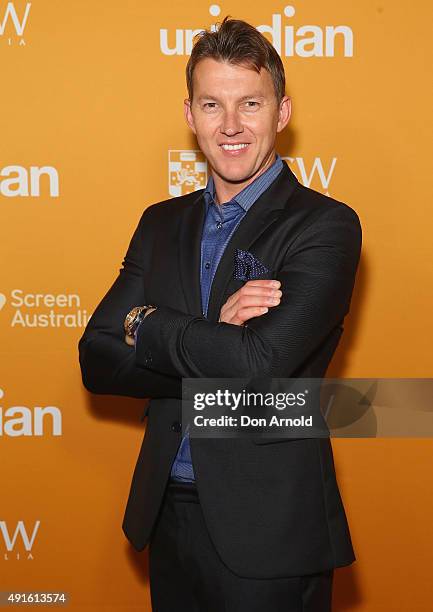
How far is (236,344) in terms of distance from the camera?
6.28 feet

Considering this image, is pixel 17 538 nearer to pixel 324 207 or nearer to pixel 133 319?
pixel 133 319

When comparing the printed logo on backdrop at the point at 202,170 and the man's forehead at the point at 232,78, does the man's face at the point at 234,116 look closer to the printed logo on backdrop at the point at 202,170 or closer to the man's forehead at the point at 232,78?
the man's forehead at the point at 232,78

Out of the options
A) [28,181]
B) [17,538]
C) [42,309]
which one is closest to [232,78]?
[28,181]

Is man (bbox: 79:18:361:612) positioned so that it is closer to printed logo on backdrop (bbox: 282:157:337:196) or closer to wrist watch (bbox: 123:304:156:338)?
wrist watch (bbox: 123:304:156:338)

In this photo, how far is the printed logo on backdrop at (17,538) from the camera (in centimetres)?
339

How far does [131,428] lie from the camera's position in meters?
3.38

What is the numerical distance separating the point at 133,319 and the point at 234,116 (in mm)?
574

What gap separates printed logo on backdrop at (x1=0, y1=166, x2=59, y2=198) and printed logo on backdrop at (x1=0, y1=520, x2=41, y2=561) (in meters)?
1.30

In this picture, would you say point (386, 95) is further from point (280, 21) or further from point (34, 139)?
point (34, 139)

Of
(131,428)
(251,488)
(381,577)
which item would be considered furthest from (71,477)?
(251,488)

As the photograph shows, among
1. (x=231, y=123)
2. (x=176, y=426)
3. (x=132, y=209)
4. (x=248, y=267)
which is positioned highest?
(x=231, y=123)

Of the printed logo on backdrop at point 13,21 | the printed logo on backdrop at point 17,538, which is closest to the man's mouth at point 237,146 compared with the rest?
the printed logo on backdrop at point 13,21

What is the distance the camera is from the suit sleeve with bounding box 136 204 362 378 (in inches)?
75.5

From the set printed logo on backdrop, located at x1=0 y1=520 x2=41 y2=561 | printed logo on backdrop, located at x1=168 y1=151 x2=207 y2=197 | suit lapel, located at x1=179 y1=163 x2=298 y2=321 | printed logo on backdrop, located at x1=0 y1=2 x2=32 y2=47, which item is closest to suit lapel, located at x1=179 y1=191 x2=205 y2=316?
suit lapel, located at x1=179 y1=163 x2=298 y2=321
